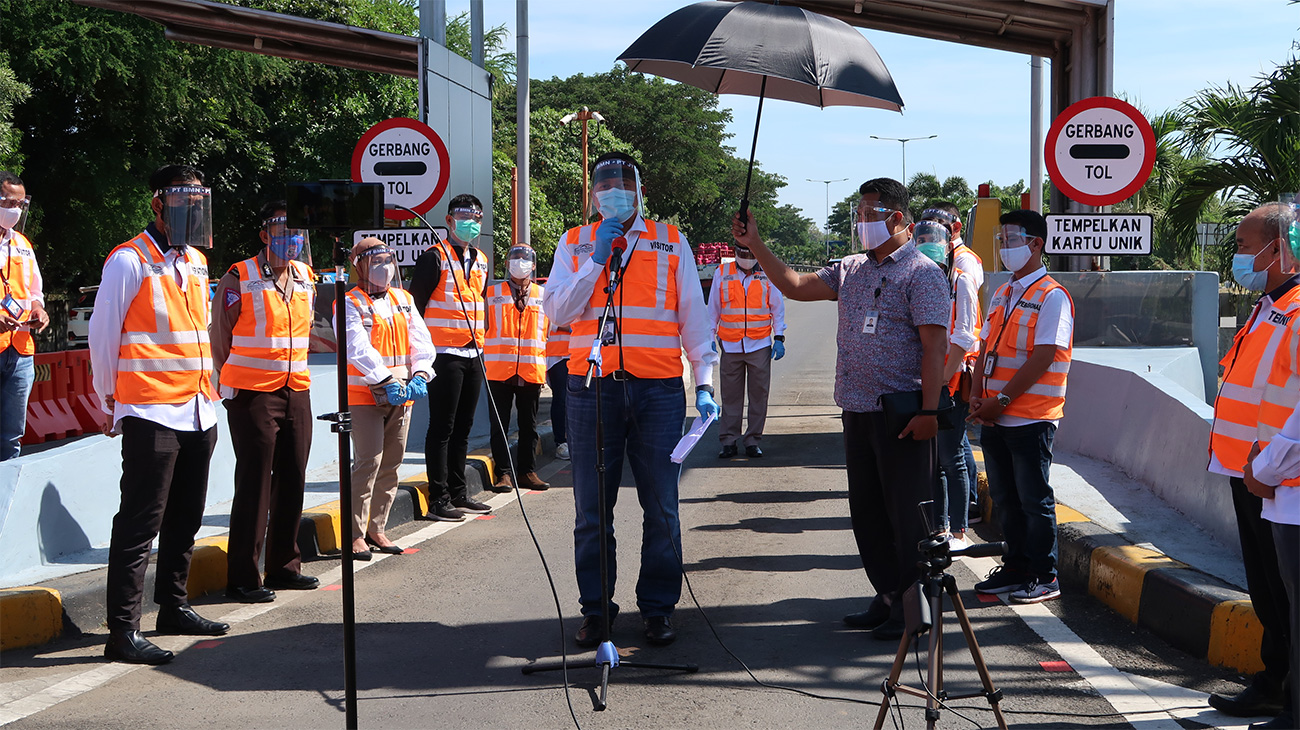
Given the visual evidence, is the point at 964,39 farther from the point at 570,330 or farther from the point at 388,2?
the point at 388,2

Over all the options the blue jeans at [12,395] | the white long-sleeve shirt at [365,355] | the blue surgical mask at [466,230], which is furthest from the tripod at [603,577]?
the blue jeans at [12,395]

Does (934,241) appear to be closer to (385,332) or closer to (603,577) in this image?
(385,332)

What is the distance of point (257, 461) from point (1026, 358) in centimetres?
410

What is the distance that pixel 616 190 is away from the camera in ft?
16.7

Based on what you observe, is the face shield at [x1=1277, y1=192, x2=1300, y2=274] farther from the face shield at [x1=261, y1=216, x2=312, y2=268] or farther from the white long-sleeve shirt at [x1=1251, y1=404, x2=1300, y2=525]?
the face shield at [x1=261, y1=216, x2=312, y2=268]

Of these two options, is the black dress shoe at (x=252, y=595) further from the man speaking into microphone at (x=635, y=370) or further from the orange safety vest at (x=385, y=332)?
the man speaking into microphone at (x=635, y=370)

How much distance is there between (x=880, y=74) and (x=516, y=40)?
483 inches

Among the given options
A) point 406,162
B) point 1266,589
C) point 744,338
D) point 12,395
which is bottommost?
point 1266,589

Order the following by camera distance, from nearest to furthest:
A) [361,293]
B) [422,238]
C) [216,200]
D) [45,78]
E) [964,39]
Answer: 1. [361,293]
2. [422,238]
3. [964,39]
4. [45,78]
5. [216,200]

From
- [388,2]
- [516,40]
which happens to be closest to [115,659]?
[516,40]

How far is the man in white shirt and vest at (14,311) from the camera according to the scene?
28.0 feet

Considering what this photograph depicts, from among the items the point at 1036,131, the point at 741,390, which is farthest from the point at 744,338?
the point at 1036,131

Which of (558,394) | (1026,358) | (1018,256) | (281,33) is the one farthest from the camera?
(281,33)

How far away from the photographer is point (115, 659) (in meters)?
5.09
